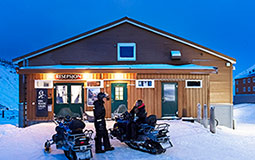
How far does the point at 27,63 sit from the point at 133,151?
28.8 feet

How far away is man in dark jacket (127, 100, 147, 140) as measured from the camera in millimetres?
7133

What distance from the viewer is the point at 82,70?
11.6 metres

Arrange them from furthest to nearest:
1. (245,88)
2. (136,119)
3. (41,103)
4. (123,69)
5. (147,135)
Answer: (245,88) < (41,103) < (123,69) < (136,119) < (147,135)

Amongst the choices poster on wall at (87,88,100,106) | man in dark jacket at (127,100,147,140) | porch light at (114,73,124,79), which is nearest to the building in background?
porch light at (114,73,124,79)

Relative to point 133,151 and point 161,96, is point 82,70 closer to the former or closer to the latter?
point 161,96

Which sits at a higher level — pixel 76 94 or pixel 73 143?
pixel 76 94

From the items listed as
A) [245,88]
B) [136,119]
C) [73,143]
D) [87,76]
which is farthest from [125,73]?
[245,88]

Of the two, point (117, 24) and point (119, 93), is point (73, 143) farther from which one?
point (117, 24)

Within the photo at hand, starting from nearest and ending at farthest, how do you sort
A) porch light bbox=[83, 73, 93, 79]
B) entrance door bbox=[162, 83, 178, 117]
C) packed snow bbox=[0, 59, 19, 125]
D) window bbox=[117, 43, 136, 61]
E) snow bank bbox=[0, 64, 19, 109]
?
porch light bbox=[83, 73, 93, 79] < entrance door bbox=[162, 83, 178, 117] < window bbox=[117, 43, 136, 61] < packed snow bbox=[0, 59, 19, 125] < snow bank bbox=[0, 64, 19, 109]

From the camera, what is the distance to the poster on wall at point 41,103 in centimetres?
1255

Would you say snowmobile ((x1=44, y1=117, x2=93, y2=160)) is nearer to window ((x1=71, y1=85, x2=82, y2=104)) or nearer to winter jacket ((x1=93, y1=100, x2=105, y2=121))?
winter jacket ((x1=93, y1=100, x2=105, y2=121))

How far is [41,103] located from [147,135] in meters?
7.79

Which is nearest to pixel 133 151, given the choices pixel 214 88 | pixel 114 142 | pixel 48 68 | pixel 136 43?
pixel 114 142

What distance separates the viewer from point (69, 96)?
12.8 meters
